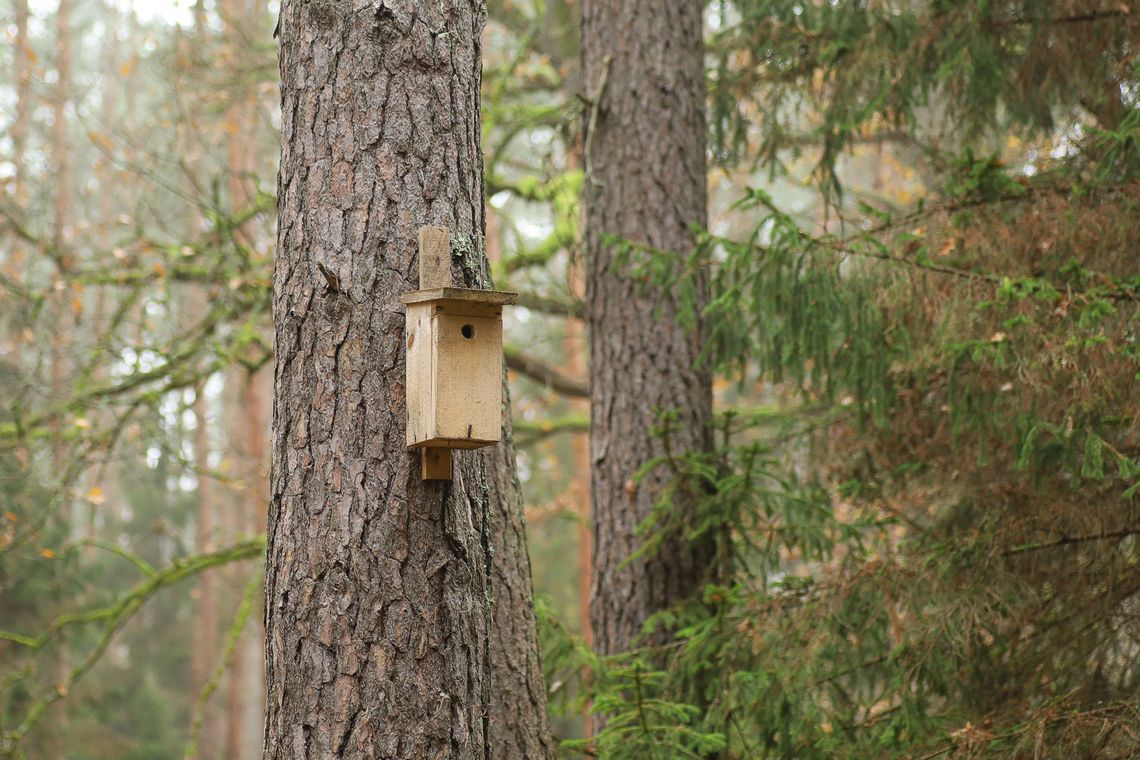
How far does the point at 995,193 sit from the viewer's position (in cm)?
439

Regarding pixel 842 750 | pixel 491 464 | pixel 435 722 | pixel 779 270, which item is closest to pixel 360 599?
pixel 435 722

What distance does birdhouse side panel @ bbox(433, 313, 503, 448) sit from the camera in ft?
8.31

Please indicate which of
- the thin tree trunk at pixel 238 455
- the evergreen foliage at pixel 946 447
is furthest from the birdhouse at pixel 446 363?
the thin tree trunk at pixel 238 455

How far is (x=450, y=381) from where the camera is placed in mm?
2549

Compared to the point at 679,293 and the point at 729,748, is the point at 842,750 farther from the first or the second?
the point at 679,293

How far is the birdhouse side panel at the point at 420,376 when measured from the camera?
2541 mm

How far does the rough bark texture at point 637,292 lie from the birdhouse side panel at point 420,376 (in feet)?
7.57

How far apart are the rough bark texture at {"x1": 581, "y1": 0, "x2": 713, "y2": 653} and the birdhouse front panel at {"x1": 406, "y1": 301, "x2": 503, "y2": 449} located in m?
2.25

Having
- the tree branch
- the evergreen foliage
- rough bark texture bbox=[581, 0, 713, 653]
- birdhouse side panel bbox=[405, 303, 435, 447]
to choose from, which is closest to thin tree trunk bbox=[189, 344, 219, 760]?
the tree branch

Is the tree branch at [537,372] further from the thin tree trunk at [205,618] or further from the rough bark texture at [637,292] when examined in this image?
the thin tree trunk at [205,618]

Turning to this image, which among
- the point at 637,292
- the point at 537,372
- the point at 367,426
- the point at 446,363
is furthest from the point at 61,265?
the point at 446,363

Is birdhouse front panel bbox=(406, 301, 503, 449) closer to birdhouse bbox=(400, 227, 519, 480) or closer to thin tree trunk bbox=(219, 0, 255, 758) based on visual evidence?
birdhouse bbox=(400, 227, 519, 480)

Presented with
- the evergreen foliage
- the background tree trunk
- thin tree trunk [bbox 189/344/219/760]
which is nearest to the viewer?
the background tree trunk

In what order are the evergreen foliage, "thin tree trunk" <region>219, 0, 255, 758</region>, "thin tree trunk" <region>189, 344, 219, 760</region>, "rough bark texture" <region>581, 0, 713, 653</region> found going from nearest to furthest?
the evergreen foliage → "rough bark texture" <region>581, 0, 713, 653</region> → "thin tree trunk" <region>219, 0, 255, 758</region> → "thin tree trunk" <region>189, 344, 219, 760</region>
